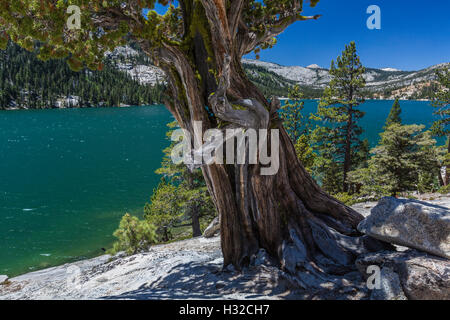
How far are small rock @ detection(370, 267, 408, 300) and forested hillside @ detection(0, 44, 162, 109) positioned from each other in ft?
513

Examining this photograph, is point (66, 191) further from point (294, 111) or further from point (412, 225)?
point (412, 225)

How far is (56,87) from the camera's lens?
149 m

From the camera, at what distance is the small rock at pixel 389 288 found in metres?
4.22

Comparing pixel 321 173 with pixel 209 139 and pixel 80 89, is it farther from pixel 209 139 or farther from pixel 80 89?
pixel 80 89

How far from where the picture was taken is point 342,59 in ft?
82.2

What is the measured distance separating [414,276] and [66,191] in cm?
3647

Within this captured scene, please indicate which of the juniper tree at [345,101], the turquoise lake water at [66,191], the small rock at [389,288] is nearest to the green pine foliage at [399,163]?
the juniper tree at [345,101]

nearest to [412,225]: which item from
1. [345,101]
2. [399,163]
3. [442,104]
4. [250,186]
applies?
[250,186]

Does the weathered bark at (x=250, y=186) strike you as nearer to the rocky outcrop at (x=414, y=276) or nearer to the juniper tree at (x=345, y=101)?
the rocky outcrop at (x=414, y=276)

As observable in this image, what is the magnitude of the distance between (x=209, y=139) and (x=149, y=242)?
933 cm

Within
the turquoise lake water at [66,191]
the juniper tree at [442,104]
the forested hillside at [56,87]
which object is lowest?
the turquoise lake water at [66,191]

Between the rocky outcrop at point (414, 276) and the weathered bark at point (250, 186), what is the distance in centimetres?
109

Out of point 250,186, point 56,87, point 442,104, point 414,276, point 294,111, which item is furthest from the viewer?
point 56,87
